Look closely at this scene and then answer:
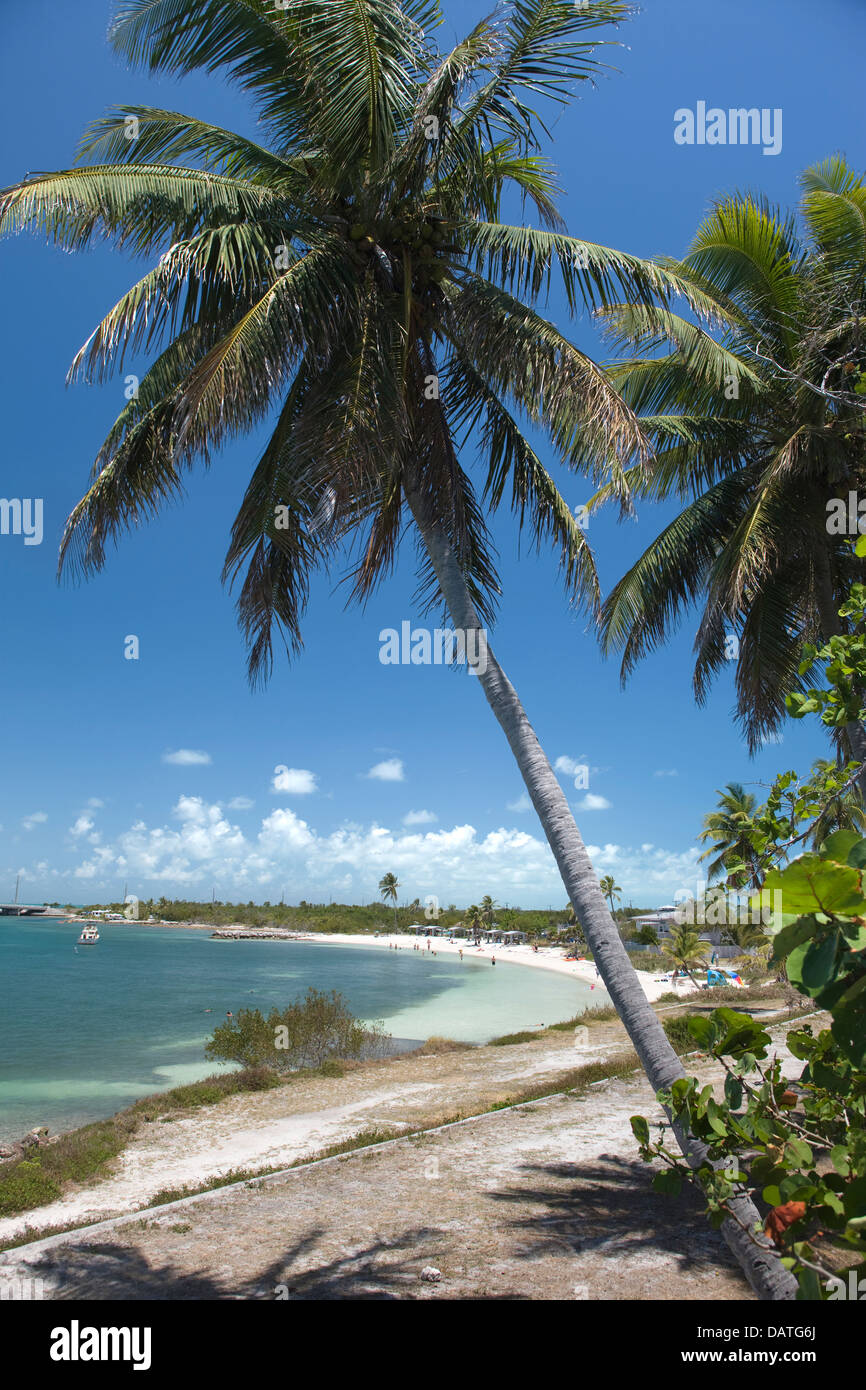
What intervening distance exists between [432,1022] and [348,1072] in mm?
20811

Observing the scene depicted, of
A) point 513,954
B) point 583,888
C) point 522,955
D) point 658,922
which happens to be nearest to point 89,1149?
point 583,888

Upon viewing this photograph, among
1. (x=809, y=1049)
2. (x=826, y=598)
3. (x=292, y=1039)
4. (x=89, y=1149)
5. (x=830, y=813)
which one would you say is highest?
(x=826, y=598)

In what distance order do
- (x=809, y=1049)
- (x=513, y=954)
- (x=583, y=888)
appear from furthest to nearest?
(x=513, y=954) → (x=583, y=888) → (x=809, y=1049)

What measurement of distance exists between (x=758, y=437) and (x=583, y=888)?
7292 millimetres

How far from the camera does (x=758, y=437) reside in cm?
1027

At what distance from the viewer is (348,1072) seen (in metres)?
20.2

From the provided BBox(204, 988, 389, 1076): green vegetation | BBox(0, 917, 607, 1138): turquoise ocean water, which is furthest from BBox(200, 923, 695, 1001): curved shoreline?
BBox(204, 988, 389, 1076): green vegetation

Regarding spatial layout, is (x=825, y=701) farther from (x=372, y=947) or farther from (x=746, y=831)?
(x=372, y=947)

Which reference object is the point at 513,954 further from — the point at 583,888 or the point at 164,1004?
the point at 583,888

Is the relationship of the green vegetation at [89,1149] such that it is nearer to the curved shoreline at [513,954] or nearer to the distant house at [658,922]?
the curved shoreline at [513,954]

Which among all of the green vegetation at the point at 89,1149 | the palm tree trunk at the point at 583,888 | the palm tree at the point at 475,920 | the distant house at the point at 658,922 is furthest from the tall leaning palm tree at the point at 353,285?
the palm tree at the point at 475,920

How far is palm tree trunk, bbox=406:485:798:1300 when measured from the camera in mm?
4395

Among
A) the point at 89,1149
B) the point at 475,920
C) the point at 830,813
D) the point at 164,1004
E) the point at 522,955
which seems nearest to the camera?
the point at 830,813

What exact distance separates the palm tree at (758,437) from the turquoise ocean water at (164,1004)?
1975 centimetres
